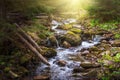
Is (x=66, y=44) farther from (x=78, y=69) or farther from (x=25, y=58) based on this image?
(x=25, y=58)

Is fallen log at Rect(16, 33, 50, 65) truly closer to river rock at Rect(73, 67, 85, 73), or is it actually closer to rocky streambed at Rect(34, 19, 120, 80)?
rocky streambed at Rect(34, 19, 120, 80)

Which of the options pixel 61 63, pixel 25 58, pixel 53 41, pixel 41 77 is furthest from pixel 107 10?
pixel 41 77

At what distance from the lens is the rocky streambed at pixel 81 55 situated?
9.37 m

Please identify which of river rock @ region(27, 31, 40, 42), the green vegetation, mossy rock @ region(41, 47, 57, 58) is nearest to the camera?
the green vegetation

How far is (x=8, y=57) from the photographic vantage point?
9.82m

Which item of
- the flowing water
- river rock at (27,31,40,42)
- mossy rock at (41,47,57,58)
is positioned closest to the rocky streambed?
the flowing water

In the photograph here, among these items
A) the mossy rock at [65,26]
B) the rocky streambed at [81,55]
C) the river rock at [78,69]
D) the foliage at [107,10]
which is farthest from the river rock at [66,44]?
the foliage at [107,10]

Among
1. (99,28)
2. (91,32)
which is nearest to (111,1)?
(99,28)

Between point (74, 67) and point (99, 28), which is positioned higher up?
point (99, 28)

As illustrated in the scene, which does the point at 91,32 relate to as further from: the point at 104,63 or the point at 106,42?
the point at 104,63

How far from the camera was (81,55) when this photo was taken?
11.4 metres

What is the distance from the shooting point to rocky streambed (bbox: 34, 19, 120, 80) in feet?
30.7

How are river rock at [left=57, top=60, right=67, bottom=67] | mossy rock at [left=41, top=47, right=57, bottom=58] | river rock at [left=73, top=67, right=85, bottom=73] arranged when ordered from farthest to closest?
mossy rock at [left=41, top=47, right=57, bottom=58]
river rock at [left=57, top=60, right=67, bottom=67]
river rock at [left=73, top=67, right=85, bottom=73]

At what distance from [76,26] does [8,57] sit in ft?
23.4
